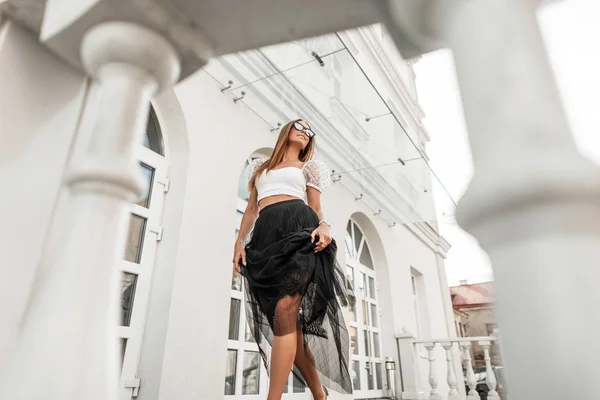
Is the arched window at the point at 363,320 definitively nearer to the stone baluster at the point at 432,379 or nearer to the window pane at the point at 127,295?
the stone baluster at the point at 432,379

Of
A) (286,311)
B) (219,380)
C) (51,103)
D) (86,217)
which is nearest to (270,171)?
(286,311)

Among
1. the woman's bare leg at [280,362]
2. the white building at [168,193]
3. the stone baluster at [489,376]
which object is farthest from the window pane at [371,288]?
the woman's bare leg at [280,362]

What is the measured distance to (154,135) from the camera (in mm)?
1913

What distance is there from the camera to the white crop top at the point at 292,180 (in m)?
1.30

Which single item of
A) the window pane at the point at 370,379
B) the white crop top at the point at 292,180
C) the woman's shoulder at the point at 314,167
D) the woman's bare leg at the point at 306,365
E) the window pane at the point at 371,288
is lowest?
the window pane at the point at 370,379

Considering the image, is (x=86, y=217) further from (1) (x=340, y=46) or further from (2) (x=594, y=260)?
(1) (x=340, y=46)

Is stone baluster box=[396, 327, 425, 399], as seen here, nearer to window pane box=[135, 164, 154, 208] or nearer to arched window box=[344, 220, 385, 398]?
arched window box=[344, 220, 385, 398]

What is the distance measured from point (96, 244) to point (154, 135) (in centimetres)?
159

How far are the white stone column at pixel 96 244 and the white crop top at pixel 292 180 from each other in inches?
29.5

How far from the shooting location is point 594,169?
9.1 inches

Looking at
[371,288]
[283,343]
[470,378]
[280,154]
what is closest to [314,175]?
[280,154]

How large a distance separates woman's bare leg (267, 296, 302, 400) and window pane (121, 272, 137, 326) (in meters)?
0.81

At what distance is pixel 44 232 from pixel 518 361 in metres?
0.74

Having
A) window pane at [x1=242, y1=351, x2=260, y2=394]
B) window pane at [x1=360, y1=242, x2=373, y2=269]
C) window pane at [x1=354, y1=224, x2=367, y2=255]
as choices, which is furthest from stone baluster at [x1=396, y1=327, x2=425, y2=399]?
window pane at [x1=242, y1=351, x2=260, y2=394]
